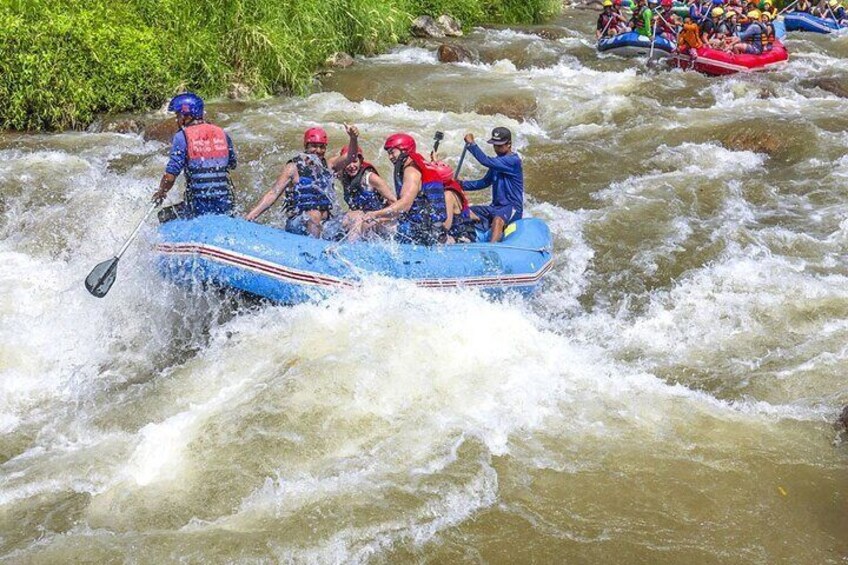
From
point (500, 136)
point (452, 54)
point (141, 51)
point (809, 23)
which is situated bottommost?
point (809, 23)

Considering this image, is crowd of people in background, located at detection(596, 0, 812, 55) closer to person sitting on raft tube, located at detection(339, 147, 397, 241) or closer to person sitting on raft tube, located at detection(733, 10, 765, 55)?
person sitting on raft tube, located at detection(733, 10, 765, 55)

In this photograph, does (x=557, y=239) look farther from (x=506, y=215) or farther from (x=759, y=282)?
(x=759, y=282)

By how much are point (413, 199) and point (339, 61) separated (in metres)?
8.24

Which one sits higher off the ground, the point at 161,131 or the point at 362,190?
the point at 362,190

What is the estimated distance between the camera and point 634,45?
617 inches

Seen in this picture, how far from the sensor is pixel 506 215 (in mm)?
7234

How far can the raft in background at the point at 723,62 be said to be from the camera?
46.7 ft

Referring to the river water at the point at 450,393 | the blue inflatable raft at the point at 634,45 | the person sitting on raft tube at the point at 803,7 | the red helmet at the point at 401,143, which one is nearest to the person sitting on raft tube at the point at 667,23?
the blue inflatable raft at the point at 634,45

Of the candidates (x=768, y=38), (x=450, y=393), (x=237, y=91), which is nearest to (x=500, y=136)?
(x=450, y=393)

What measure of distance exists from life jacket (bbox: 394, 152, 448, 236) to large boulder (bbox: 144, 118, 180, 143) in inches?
184

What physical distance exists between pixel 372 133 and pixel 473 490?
6.98 meters

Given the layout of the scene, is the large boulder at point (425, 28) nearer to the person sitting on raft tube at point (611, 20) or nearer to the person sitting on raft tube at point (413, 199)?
the person sitting on raft tube at point (611, 20)

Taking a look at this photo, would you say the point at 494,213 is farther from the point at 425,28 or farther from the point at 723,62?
the point at 425,28

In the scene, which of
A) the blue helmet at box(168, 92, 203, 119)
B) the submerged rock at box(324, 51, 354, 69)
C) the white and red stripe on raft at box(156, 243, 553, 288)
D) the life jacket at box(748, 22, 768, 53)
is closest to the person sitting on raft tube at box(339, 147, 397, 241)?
the white and red stripe on raft at box(156, 243, 553, 288)
